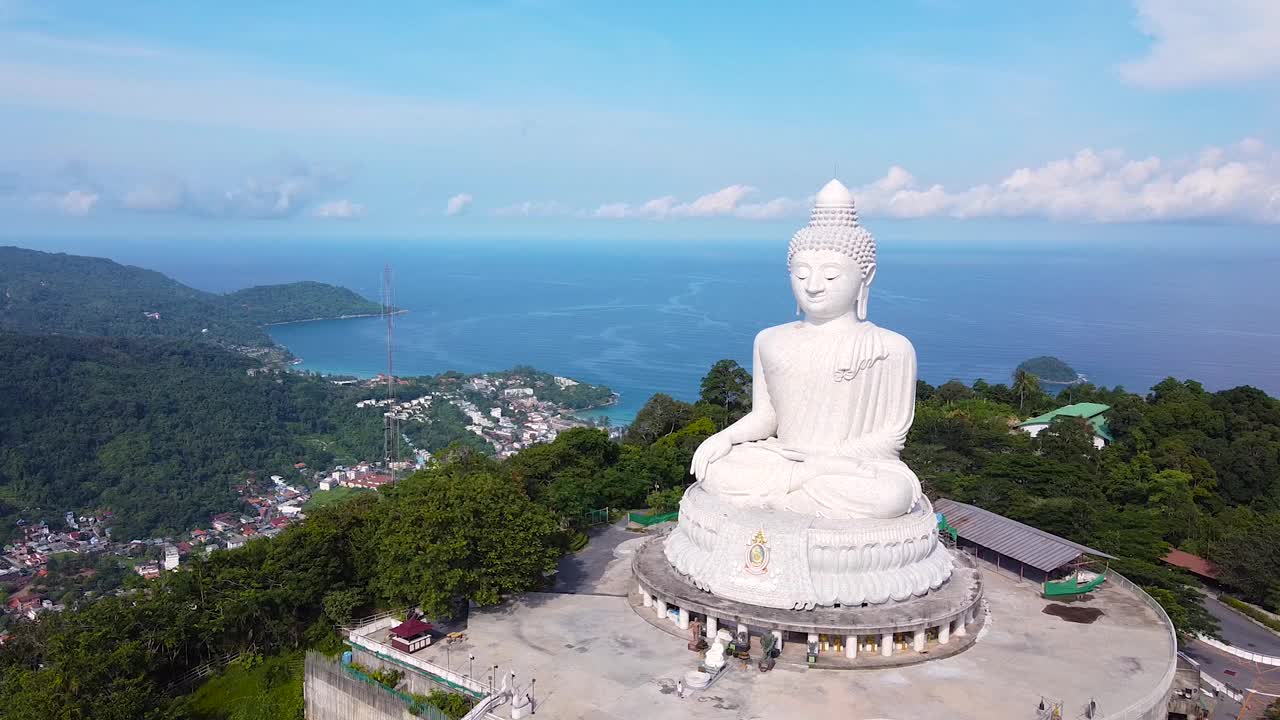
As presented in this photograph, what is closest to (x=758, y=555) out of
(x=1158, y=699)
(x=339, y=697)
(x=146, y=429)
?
(x=1158, y=699)

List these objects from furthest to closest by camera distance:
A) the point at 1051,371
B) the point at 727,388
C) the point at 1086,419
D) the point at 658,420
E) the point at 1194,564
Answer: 1. the point at 1051,371
2. the point at 727,388
3. the point at 1086,419
4. the point at 658,420
5. the point at 1194,564

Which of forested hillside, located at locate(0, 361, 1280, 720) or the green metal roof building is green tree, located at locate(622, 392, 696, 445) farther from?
the green metal roof building

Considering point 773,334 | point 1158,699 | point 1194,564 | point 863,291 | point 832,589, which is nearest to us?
point 1158,699

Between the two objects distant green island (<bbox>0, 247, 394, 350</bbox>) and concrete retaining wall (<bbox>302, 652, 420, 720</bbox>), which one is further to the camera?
distant green island (<bbox>0, 247, 394, 350</bbox>)

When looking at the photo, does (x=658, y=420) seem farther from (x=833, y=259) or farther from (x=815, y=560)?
(x=815, y=560)

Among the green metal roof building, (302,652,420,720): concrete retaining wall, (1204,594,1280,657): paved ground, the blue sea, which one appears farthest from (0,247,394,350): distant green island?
(1204,594,1280,657): paved ground

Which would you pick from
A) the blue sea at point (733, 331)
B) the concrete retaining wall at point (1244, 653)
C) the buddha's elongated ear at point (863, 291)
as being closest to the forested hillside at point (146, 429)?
the blue sea at point (733, 331)

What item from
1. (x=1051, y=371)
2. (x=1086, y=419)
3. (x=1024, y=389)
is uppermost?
(x=1086, y=419)
